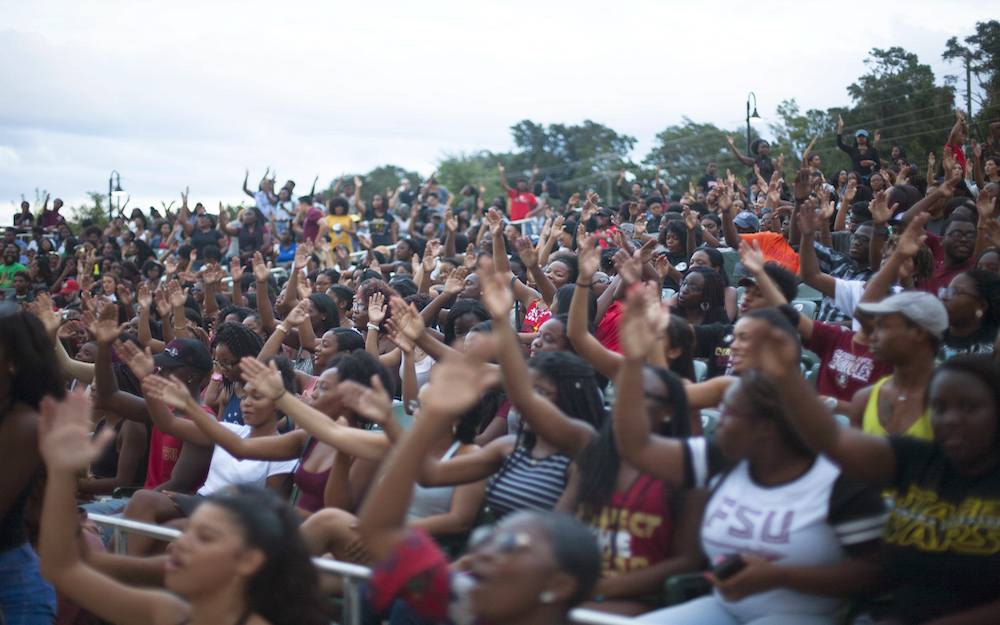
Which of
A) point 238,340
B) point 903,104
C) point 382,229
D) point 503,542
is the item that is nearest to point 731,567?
point 503,542

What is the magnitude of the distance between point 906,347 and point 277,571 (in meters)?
2.69

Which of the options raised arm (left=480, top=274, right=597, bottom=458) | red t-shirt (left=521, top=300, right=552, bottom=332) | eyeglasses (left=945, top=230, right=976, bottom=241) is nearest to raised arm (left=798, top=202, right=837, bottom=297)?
eyeglasses (left=945, top=230, right=976, bottom=241)

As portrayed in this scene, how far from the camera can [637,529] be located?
3.14 metres

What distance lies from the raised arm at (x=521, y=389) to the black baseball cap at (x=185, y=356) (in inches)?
122

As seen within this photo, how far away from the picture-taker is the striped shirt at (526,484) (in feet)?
11.7

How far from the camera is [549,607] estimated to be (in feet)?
8.00

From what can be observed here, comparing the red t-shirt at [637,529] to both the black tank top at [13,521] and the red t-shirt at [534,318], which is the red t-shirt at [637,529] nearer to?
the black tank top at [13,521]

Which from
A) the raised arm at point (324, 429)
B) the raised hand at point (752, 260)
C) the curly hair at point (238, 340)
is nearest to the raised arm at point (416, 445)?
the raised arm at point (324, 429)

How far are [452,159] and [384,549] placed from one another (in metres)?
65.0

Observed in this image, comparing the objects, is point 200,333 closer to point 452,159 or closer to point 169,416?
point 169,416

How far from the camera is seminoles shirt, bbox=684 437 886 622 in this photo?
111 inches

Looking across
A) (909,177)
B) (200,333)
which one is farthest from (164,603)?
(909,177)

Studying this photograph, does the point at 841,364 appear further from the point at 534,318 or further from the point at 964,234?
the point at 534,318

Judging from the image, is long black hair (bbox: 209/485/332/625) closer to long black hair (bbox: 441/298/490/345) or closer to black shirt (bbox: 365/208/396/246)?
long black hair (bbox: 441/298/490/345)
